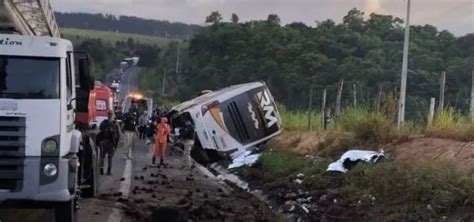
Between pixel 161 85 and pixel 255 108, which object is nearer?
pixel 255 108

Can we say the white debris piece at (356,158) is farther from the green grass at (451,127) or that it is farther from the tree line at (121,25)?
the tree line at (121,25)

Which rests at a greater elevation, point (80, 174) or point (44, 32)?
point (44, 32)

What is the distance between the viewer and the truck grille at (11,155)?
33.2 feet

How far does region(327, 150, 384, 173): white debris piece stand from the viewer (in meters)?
18.7

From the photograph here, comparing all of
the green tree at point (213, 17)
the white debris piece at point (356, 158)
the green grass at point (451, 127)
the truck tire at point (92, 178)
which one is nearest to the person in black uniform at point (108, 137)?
the truck tire at point (92, 178)

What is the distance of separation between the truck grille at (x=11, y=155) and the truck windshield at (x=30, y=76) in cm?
54

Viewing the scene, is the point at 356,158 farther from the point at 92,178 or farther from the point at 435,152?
the point at 92,178

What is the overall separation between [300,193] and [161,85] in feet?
246

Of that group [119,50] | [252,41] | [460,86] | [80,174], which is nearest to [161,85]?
[119,50]

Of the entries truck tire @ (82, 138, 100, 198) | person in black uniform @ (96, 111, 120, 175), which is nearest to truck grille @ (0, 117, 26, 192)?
truck tire @ (82, 138, 100, 198)

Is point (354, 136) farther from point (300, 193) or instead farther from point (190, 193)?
point (190, 193)

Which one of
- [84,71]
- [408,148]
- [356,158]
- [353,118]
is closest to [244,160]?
[353,118]

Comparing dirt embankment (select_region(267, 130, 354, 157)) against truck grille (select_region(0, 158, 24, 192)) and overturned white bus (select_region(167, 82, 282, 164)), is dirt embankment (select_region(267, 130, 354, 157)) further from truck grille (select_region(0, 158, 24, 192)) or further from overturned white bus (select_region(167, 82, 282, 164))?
truck grille (select_region(0, 158, 24, 192))

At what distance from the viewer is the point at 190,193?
1855 cm
